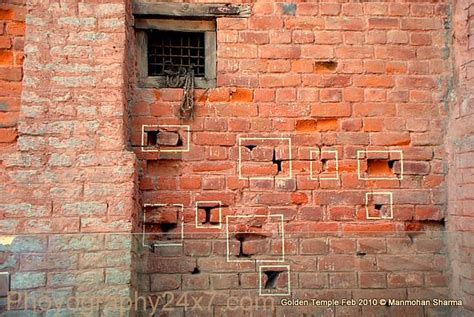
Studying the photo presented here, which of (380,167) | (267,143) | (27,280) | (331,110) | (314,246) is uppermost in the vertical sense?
(331,110)

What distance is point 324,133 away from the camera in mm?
4148

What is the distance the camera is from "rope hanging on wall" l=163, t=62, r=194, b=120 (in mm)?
4043

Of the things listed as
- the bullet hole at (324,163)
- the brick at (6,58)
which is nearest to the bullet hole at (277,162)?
the bullet hole at (324,163)

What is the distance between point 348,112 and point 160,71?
5.40ft

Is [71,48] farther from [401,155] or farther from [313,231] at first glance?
[401,155]

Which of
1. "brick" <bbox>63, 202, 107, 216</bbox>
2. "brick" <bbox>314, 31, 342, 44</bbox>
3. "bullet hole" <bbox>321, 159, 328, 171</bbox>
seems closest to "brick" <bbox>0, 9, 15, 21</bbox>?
"brick" <bbox>63, 202, 107, 216</bbox>

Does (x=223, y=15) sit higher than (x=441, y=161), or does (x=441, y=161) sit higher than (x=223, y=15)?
(x=223, y=15)

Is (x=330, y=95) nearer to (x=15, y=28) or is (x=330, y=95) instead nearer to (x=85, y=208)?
(x=85, y=208)

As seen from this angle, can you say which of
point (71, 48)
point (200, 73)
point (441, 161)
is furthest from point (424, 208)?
point (71, 48)

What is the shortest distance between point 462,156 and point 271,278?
185cm

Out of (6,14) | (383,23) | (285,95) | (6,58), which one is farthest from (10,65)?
(383,23)

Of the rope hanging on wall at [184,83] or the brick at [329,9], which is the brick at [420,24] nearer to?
the brick at [329,9]

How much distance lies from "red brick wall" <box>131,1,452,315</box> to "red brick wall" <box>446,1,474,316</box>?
0.35ft

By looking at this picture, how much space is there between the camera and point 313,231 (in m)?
4.04
